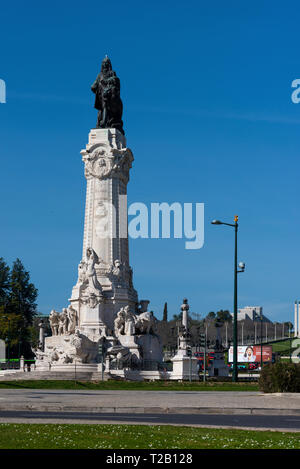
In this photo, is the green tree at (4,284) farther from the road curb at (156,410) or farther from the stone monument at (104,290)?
the road curb at (156,410)

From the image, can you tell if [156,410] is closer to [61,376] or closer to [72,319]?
[61,376]

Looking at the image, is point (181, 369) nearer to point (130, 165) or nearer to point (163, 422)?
point (130, 165)

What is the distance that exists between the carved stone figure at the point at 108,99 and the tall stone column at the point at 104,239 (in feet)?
6.73

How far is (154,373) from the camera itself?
176 ft

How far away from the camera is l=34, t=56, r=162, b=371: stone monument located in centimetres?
5612

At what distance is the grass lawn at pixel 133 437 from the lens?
12.4m

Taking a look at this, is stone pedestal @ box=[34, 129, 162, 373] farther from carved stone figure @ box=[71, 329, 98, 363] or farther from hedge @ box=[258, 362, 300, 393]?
hedge @ box=[258, 362, 300, 393]

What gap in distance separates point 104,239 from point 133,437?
48761 millimetres

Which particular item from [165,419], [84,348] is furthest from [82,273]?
Result: [165,419]

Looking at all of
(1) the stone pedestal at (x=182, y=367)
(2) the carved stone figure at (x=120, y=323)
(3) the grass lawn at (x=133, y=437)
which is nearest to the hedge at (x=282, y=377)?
(3) the grass lawn at (x=133, y=437)

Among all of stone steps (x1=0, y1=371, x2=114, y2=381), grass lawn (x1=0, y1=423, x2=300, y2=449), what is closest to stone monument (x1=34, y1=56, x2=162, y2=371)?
stone steps (x1=0, y1=371, x2=114, y2=381)

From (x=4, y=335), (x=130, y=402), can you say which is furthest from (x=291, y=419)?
(x=4, y=335)

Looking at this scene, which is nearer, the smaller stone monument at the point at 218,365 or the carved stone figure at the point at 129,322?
the carved stone figure at the point at 129,322
